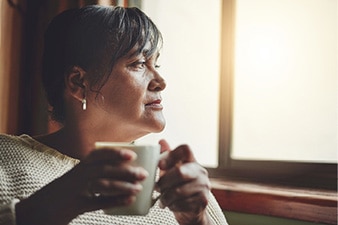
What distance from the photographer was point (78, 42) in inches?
43.4

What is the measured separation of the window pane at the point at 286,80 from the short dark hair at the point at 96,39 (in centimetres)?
74

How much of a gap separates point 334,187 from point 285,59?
0.52m

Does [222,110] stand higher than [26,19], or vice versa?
[26,19]

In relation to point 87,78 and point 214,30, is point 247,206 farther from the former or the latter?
point 214,30

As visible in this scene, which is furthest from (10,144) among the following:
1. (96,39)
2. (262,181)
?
(262,181)

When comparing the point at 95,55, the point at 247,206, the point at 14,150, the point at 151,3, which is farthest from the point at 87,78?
the point at 151,3

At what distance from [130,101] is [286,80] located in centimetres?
87

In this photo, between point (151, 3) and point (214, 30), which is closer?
point (214, 30)

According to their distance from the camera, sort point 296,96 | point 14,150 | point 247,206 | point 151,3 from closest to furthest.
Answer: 1. point 14,150
2. point 247,206
3. point 296,96
4. point 151,3

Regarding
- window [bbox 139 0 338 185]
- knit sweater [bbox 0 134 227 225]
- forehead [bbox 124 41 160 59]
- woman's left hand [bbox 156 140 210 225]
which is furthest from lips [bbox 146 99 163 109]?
window [bbox 139 0 338 185]

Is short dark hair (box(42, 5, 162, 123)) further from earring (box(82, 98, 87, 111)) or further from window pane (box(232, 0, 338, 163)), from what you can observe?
window pane (box(232, 0, 338, 163))

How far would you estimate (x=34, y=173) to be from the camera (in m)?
0.95

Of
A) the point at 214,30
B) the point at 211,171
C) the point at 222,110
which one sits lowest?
the point at 211,171

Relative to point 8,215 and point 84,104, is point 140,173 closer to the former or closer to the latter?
point 8,215
